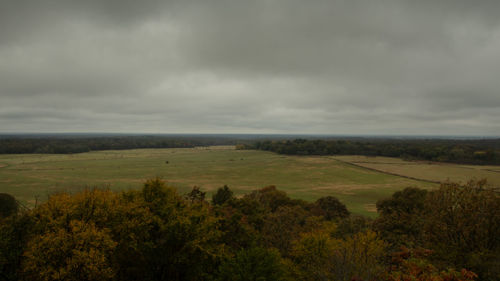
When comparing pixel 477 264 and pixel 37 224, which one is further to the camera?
pixel 37 224

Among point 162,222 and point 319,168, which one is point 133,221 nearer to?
point 162,222

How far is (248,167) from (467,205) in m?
109

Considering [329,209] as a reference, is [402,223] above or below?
above

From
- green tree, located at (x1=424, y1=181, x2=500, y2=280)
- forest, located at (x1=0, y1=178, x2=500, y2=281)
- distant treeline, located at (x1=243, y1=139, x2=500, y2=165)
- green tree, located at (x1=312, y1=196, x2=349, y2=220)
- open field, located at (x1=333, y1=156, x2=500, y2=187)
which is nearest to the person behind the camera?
forest, located at (x1=0, y1=178, x2=500, y2=281)

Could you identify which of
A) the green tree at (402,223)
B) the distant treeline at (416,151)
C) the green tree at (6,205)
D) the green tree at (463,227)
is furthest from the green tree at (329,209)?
the distant treeline at (416,151)

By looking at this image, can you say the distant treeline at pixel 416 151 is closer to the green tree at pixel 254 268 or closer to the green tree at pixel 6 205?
the green tree at pixel 254 268

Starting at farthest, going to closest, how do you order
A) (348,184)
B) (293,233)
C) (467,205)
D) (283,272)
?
(348,184)
(293,233)
(467,205)
(283,272)

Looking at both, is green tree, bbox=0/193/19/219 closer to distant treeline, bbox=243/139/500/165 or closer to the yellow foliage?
the yellow foliage

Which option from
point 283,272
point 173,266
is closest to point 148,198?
point 173,266

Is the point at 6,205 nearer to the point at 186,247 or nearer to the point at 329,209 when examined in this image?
the point at 186,247

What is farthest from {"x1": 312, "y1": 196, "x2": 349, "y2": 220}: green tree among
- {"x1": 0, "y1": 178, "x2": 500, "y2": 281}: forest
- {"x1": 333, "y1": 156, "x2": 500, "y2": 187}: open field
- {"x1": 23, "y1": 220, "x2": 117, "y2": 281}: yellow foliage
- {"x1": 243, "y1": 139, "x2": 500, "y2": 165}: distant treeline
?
{"x1": 243, "y1": 139, "x2": 500, "y2": 165}: distant treeline

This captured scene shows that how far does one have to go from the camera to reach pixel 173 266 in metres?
21.7

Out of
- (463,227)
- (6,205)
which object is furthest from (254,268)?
(6,205)

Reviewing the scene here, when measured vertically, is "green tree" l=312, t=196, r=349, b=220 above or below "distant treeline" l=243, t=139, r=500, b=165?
below
